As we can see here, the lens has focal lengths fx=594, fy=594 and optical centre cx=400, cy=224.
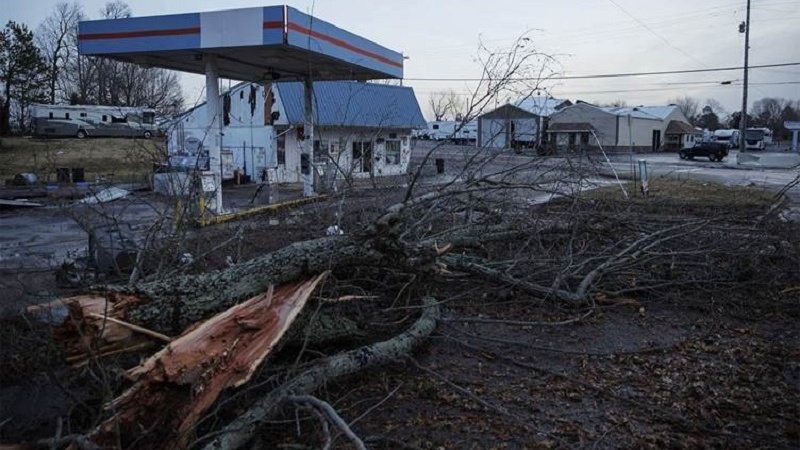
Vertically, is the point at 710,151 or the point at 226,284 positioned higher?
the point at 710,151

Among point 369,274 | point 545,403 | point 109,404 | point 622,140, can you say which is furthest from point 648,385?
point 622,140

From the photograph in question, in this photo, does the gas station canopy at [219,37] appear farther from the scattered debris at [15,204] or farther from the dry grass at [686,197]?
the dry grass at [686,197]

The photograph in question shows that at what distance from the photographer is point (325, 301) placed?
436 cm

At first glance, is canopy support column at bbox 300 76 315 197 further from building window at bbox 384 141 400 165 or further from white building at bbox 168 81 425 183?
building window at bbox 384 141 400 165

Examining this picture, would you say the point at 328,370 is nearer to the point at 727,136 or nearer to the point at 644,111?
the point at 644,111

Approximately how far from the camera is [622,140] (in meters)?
67.7

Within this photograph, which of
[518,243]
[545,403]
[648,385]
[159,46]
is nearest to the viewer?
[545,403]

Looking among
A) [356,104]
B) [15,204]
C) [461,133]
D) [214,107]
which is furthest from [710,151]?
[15,204]

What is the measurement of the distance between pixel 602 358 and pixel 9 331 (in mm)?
4649

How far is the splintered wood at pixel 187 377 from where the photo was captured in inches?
121

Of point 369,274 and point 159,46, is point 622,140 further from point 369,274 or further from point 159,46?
point 369,274

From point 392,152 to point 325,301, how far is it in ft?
→ 102

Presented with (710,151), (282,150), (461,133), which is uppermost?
(710,151)

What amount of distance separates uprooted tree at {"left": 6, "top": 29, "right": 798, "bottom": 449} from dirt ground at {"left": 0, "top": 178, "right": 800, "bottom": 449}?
0.26ft
